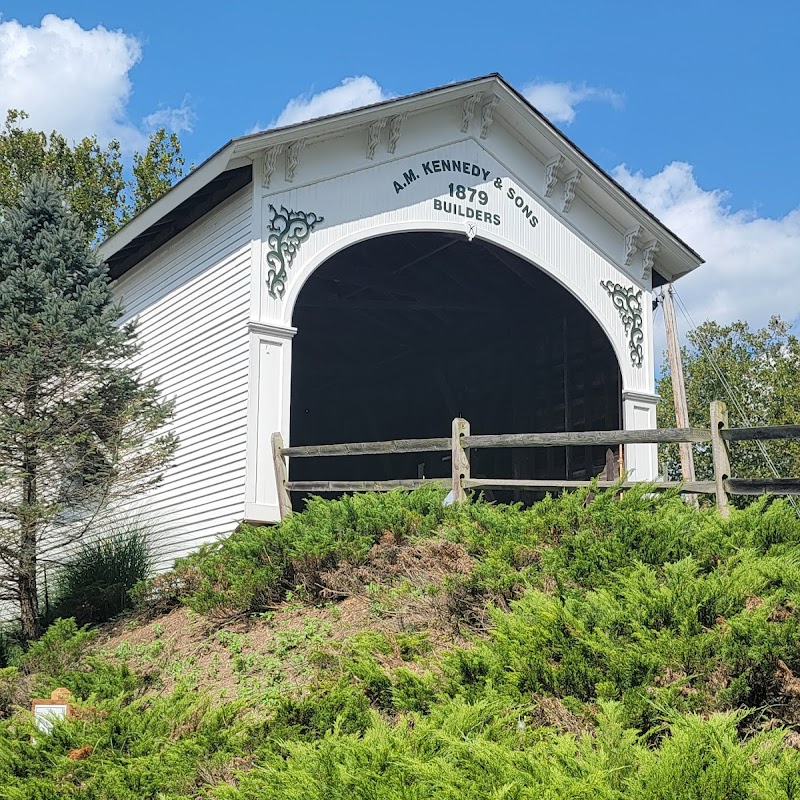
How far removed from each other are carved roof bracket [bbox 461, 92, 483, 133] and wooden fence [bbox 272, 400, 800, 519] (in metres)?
5.66

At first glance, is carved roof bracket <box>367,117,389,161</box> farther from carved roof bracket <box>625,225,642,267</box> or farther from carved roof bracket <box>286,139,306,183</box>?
carved roof bracket <box>625,225,642,267</box>

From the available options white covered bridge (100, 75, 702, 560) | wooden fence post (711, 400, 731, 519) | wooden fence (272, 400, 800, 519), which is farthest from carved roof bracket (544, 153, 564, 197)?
wooden fence post (711, 400, 731, 519)

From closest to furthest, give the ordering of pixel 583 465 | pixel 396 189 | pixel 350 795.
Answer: pixel 350 795 → pixel 396 189 → pixel 583 465

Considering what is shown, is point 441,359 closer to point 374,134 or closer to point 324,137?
point 374,134

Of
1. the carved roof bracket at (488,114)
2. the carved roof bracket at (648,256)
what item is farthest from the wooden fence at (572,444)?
the carved roof bracket at (648,256)

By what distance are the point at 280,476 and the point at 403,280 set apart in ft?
22.8

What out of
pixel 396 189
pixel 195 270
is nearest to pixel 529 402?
pixel 396 189

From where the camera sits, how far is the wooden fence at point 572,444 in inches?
365

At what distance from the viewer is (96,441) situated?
1158 cm

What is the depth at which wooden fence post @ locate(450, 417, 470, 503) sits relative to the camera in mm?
10664

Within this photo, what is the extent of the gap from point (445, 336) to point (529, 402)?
8.74 ft

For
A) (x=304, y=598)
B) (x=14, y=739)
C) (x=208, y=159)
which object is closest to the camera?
(x=14, y=739)

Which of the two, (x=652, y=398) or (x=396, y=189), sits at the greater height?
(x=396, y=189)

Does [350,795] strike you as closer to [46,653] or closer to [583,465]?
[46,653]
